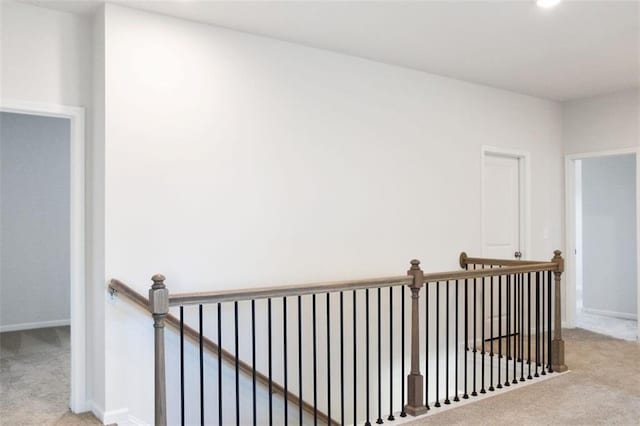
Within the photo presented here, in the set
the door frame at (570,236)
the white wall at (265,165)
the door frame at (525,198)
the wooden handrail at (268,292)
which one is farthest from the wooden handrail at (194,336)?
the door frame at (570,236)

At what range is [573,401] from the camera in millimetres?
3350

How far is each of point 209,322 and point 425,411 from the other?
1.51 metres

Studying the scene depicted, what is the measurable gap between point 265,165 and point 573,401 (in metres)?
2.64

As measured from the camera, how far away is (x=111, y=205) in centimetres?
308

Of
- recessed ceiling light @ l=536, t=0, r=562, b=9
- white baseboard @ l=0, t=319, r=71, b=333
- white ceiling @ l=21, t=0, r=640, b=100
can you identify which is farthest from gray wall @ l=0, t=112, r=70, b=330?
A: recessed ceiling light @ l=536, t=0, r=562, b=9

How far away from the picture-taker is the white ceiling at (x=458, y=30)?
10.3ft

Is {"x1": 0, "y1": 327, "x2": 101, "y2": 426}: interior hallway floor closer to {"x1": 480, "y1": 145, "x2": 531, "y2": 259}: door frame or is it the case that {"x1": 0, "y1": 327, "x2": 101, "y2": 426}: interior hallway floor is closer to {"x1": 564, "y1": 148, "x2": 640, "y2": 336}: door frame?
{"x1": 480, "y1": 145, "x2": 531, "y2": 259}: door frame

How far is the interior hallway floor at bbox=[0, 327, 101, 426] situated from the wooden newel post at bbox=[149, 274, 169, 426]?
101cm

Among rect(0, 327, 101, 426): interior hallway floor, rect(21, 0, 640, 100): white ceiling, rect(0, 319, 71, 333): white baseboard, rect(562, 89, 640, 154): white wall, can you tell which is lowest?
rect(0, 327, 101, 426): interior hallway floor

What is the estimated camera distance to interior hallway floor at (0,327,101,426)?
123 inches

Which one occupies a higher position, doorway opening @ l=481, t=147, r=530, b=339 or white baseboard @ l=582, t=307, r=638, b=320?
doorway opening @ l=481, t=147, r=530, b=339

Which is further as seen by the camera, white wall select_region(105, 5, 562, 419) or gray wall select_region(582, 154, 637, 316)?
gray wall select_region(582, 154, 637, 316)

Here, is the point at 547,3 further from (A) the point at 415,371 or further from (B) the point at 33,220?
(B) the point at 33,220

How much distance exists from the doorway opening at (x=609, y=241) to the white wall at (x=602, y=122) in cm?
57
